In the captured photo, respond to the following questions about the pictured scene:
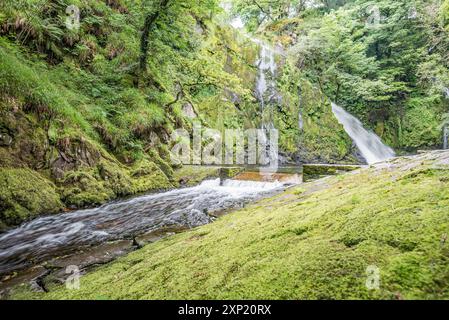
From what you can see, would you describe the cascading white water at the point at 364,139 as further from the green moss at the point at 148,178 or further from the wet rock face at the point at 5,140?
the wet rock face at the point at 5,140

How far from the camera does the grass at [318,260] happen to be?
1367mm

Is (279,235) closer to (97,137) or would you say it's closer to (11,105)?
(11,105)

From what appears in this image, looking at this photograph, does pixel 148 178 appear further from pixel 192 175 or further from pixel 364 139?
pixel 364 139

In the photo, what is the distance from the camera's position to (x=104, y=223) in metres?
4.89

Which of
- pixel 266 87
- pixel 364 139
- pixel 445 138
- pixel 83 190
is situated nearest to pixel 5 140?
pixel 83 190

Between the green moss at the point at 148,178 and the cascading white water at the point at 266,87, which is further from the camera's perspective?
the cascading white water at the point at 266,87

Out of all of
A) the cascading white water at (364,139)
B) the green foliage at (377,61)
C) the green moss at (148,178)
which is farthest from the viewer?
the green foliage at (377,61)

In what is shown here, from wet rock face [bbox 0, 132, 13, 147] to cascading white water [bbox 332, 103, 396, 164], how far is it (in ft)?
65.9

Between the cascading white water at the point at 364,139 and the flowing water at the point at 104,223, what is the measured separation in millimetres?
15360

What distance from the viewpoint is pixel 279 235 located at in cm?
233

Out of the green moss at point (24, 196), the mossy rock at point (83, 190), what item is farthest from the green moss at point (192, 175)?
the green moss at point (24, 196)

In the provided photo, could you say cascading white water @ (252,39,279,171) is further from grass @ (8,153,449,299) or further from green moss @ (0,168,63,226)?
grass @ (8,153,449,299)
